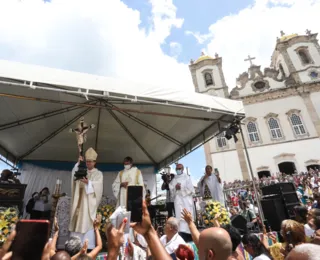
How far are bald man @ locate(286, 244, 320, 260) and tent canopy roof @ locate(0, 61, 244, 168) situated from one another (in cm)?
365

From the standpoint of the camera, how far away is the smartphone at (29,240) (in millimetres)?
1229

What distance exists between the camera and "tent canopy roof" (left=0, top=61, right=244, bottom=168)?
396 cm

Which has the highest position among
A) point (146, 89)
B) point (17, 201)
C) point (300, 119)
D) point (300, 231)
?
point (300, 119)

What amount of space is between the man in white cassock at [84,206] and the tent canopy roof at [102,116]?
5.25ft

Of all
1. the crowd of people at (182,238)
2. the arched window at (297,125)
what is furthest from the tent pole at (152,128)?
the arched window at (297,125)

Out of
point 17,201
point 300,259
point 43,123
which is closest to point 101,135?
point 43,123

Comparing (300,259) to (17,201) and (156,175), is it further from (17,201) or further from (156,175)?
(156,175)

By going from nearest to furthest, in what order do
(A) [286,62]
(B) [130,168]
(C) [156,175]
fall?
(B) [130,168], (C) [156,175], (A) [286,62]

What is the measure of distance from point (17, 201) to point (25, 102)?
93.3 inches

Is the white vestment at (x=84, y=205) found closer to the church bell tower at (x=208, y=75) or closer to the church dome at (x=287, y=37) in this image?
the church bell tower at (x=208, y=75)

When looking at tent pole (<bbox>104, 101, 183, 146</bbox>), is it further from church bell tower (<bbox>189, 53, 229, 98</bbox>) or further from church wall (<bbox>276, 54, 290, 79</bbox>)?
church wall (<bbox>276, 54, 290, 79</bbox>)

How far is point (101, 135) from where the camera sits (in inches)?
288

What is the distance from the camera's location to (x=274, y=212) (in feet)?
18.1

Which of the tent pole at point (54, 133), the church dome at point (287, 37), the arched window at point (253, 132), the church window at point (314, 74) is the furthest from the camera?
the church dome at point (287, 37)
